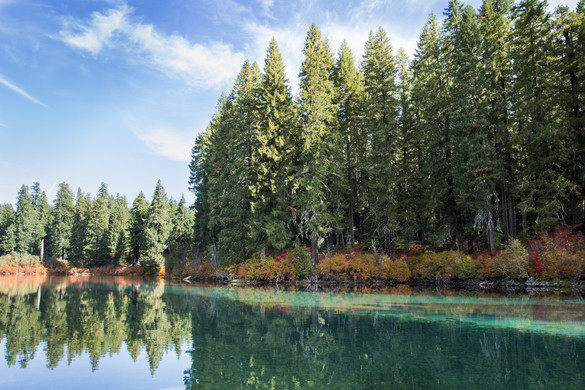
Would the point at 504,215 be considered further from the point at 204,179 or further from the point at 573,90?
the point at 204,179

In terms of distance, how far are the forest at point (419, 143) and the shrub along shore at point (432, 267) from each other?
3.69ft

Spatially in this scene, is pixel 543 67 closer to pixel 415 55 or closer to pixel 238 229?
pixel 415 55

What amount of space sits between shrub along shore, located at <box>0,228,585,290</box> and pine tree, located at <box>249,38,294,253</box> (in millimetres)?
2248

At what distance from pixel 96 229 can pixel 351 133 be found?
52758 mm

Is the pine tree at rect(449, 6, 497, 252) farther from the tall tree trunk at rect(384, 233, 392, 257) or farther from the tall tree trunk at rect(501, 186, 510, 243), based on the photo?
the tall tree trunk at rect(384, 233, 392, 257)

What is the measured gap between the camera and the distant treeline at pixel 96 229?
5062 centimetres

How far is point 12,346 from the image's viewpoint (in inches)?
352

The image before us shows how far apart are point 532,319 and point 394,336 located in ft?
17.0

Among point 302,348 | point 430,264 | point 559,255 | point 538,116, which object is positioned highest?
point 538,116

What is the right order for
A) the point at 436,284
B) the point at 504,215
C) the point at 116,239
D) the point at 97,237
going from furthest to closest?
1. the point at 97,237
2. the point at 116,239
3. the point at 436,284
4. the point at 504,215

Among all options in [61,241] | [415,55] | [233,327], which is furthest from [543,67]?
[61,241]

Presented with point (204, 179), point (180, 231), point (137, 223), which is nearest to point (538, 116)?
point (204, 179)

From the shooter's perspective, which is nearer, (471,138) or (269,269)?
(471,138)

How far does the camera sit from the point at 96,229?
2564 inches
